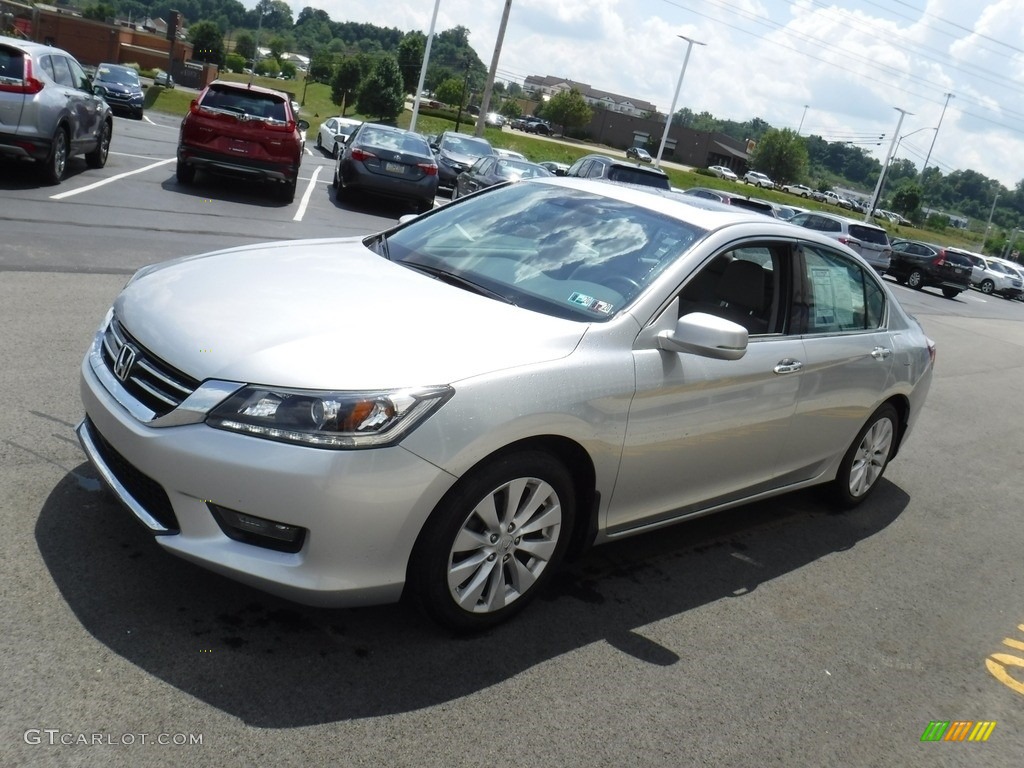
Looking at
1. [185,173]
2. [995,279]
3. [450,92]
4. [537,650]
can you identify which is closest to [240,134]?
[185,173]

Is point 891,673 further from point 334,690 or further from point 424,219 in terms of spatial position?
point 424,219

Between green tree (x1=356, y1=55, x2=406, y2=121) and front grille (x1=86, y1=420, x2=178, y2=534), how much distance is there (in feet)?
240

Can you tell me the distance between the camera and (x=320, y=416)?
314 centimetres

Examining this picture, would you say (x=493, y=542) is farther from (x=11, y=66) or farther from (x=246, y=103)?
(x=246, y=103)

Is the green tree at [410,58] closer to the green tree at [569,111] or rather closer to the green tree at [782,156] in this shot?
the green tree at [569,111]

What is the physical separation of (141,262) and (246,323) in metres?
6.49

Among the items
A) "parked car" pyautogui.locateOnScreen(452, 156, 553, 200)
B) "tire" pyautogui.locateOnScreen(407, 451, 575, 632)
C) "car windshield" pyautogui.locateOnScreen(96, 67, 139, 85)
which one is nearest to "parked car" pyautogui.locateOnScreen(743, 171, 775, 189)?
"car windshield" pyautogui.locateOnScreen(96, 67, 139, 85)

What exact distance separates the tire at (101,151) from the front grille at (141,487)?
12.9 metres

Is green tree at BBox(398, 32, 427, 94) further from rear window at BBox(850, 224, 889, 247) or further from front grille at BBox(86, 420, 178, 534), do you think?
front grille at BBox(86, 420, 178, 534)

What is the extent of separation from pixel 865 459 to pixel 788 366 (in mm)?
1583

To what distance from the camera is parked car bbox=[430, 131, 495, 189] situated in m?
23.8

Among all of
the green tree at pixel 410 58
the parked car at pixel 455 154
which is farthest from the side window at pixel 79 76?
the green tree at pixel 410 58

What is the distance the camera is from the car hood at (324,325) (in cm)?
327

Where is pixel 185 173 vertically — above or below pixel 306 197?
above
